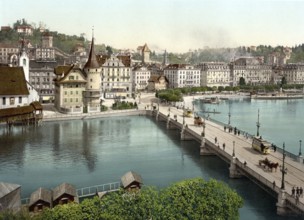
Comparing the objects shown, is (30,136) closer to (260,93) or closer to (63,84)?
(63,84)

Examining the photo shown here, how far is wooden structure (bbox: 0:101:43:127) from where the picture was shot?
6016cm

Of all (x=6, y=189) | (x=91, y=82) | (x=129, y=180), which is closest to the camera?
(x=6, y=189)

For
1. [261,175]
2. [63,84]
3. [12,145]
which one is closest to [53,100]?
[63,84]

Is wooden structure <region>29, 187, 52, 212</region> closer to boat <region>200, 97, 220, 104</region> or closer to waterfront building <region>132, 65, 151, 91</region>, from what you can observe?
boat <region>200, 97, 220, 104</region>

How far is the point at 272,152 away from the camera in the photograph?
1634 inches

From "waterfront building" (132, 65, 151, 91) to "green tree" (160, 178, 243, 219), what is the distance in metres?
109

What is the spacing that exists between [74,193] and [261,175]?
1376 cm

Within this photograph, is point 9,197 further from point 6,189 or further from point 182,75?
point 182,75

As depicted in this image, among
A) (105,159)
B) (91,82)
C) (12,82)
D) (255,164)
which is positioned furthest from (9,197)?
(91,82)

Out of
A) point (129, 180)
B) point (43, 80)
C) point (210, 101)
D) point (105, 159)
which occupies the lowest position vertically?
point (105, 159)

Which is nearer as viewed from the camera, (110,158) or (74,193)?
(74,193)

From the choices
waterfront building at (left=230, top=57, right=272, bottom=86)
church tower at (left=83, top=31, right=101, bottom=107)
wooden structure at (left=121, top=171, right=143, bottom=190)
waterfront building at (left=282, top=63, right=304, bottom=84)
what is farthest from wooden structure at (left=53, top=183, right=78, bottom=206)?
waterfront building at (left=282, top=63, right=304, bottom=84)

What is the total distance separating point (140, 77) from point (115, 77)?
114ft

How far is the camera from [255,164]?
1427 inches
